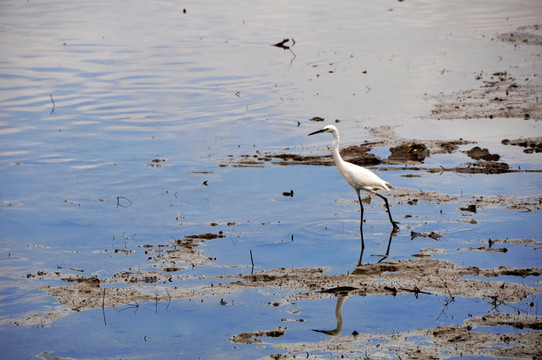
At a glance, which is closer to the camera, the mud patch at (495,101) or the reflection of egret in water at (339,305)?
the reflection of egret in water at (339,305)

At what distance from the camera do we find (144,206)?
15547 mm

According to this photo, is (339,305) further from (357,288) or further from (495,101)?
(495,101)

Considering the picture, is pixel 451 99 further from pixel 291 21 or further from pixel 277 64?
pixel 291 21

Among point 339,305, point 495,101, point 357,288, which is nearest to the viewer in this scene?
point 339,305

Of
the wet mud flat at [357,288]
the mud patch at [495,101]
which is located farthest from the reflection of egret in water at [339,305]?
the mud patch at [495,101]

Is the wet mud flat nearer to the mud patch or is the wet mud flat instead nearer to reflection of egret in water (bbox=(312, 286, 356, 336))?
reflection of egret in water (bbox=(312, 286, 356, 336))

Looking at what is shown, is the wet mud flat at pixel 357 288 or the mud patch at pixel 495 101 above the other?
the mud patch at pixel 495 101

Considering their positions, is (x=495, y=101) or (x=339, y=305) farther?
(x=495, y=101)

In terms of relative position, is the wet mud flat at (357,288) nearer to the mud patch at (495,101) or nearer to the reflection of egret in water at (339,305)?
the reflection of egret in water at (339,305)

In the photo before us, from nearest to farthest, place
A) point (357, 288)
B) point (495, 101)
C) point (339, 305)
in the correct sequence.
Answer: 1. point (339, 305)
2. point (357, 288)
3. point (495, 101)

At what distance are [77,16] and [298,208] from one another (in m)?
27.4

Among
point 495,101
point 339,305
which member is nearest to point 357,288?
point 339,305

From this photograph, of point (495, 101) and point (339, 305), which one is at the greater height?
point (495, 101)

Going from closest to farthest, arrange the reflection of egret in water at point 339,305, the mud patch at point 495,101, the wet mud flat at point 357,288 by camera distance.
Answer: the wet mud flat at point 357,288 → the reflection of egret in water at point 339,305 → the mud patch at point 495,101
